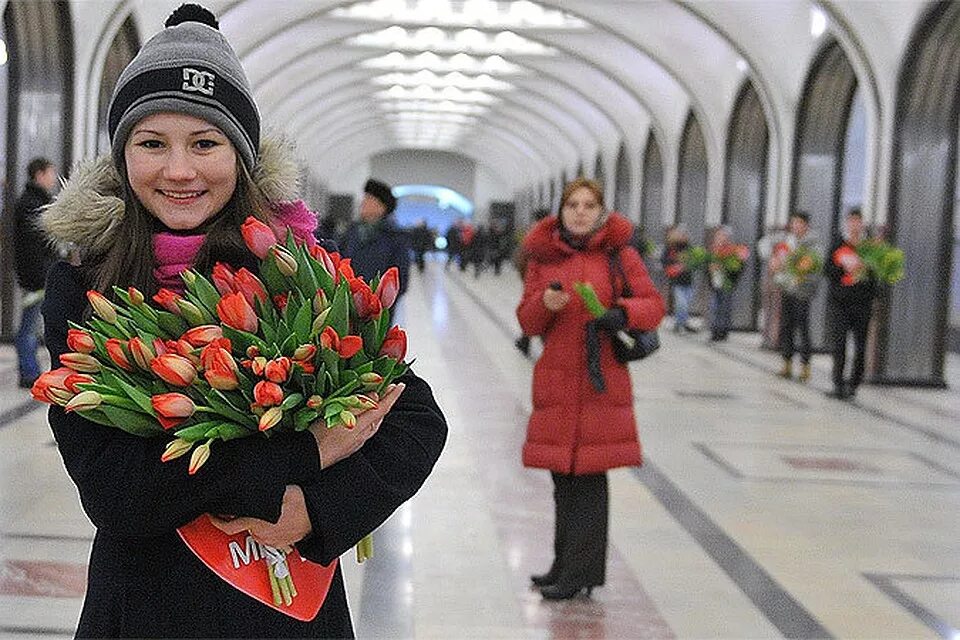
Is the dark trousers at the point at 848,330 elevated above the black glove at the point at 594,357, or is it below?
below

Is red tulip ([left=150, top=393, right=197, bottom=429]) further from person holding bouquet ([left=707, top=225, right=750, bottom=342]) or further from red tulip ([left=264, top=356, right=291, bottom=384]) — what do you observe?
person holding bouquet ([left=707, top=225, right=750, bottom=342])

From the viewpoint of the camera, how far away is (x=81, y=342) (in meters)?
1.87

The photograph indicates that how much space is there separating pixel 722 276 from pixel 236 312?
18.1m

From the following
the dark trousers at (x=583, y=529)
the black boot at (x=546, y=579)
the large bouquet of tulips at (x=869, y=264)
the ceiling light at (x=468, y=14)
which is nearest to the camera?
the dark trousers at (x=583, y=529)

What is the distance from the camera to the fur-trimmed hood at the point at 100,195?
6.80 feet

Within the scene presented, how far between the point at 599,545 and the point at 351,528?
376 cm

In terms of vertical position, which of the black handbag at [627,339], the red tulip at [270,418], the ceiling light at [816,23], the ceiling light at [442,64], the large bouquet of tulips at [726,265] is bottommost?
the large bouquet of tulips at [726,265]

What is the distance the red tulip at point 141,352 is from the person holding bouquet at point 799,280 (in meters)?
13.0

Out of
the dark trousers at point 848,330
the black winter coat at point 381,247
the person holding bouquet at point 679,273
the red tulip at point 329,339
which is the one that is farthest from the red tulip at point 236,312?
the person holding bouquet at point 679,273

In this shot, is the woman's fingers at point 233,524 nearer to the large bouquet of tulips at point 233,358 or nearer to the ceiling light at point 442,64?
the large bouquet of tulips at point 233,358

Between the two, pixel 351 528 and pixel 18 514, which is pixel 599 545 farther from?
pixel 351 528

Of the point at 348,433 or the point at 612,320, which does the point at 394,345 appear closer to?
the point at 348,433

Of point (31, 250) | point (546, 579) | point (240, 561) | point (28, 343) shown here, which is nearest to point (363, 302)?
point (240, 561)

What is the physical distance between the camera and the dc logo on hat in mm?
2053
